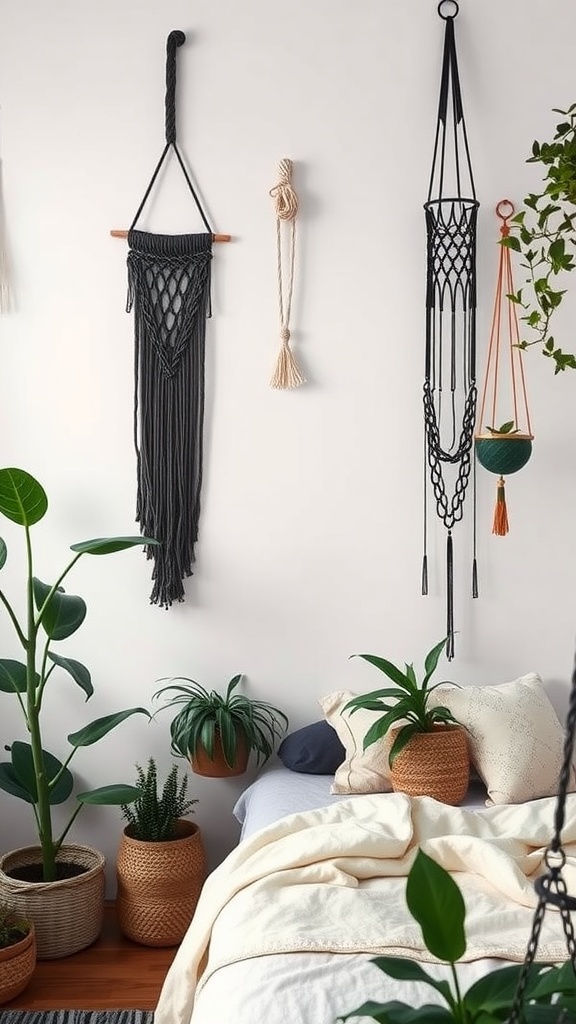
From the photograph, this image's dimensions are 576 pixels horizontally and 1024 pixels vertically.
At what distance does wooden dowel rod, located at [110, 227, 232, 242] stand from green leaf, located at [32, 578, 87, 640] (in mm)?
1081

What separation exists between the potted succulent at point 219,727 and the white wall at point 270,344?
0.07m

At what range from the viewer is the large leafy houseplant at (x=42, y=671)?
2955 mm

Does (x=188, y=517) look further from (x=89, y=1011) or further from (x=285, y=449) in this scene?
(x=89, y=1011)

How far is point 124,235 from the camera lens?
3.35 metres

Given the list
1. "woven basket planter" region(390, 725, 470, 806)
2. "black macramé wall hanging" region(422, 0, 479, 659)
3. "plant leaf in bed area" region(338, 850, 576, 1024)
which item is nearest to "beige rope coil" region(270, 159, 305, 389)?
"black macramé wall hanging" region(422, 0, 479, 659)

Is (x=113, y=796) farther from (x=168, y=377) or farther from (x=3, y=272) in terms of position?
(x=3, y=272)

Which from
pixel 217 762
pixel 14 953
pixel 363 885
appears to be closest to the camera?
pixel 363 885

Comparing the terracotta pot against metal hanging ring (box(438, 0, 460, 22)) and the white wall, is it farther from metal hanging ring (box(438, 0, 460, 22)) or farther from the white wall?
metal hanging ring (box(438, 0, 460, 22))

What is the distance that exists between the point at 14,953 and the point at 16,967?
0.12 feet

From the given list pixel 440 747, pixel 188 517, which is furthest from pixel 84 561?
pixel 440 747

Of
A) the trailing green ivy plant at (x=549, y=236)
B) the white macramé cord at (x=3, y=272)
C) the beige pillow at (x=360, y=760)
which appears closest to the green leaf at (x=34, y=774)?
the beige pillow at (x=360, y=760)

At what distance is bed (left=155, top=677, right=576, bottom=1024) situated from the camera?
1863 mm

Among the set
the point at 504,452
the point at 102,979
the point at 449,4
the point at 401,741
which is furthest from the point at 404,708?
the point at 449,4

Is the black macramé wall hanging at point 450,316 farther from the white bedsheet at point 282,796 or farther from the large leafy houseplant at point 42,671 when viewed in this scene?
the large leafy houseplant at point 42,671
